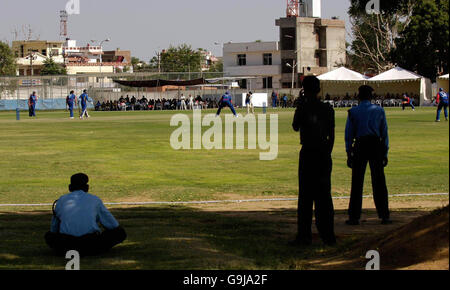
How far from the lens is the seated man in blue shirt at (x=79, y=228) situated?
9219 mm

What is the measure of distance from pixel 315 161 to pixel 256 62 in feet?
372

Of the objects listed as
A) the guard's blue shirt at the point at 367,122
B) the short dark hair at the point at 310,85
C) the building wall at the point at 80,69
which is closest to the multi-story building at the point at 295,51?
the building wall at the point at 80,69

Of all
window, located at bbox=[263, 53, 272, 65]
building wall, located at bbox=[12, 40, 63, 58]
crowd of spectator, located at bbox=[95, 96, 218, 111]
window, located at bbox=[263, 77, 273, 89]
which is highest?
building wall, located at bbox=[12, 40, 63, 58]

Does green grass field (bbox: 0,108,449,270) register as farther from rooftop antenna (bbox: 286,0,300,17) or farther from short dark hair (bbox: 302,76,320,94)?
rooftop antenna (bbox: 286,0,300,17)

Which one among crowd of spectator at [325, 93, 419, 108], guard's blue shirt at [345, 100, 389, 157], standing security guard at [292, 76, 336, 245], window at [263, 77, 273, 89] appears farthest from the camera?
window at [263, 77, 273, 89]

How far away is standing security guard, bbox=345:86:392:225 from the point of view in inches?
443

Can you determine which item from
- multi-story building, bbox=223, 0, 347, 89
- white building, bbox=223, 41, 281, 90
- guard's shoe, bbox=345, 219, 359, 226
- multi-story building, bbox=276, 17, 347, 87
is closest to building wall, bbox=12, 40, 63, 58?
white building, bbox=223, 41, 281, 90

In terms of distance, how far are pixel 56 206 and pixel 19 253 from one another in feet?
2.70

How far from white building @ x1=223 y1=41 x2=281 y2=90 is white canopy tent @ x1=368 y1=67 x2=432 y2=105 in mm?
39901

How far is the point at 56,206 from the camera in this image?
30.6 ft

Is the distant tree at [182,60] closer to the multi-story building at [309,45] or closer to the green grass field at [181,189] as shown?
the multi-story building at [309,45]

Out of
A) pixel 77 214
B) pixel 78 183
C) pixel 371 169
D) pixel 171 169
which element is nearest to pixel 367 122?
pixel 371 169

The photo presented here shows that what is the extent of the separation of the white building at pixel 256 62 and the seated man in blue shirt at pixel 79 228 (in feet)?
360
